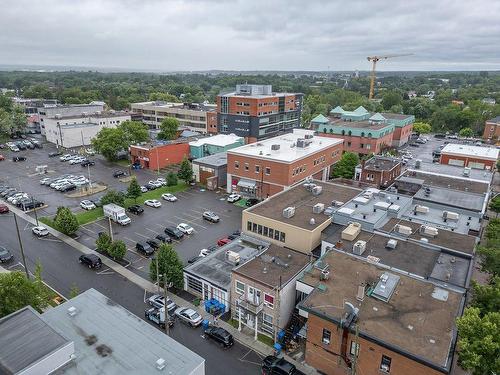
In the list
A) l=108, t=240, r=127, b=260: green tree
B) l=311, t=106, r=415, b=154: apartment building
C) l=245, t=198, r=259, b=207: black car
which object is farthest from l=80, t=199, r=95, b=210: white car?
l=311, t=106, r=415, b=154: apartment building

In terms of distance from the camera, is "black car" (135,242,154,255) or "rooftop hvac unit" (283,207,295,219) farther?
"black car" (135,242,154,255)

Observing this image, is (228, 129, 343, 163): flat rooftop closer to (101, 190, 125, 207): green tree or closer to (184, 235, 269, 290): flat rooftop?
(101, 190, 125, 207): green tree

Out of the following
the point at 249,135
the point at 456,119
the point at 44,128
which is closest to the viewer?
the point at 249,135

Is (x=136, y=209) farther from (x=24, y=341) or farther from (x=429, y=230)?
(x=429, y=230)

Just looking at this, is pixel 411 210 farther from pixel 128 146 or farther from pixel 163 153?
pixel 128 146

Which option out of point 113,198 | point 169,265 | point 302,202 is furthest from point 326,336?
point 113,198

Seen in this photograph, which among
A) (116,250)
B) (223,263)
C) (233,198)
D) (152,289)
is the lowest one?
(152,289)

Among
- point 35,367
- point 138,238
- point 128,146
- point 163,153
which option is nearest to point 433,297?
point 35,367
